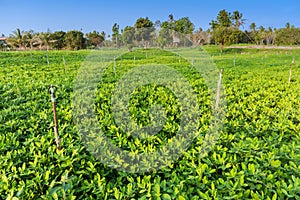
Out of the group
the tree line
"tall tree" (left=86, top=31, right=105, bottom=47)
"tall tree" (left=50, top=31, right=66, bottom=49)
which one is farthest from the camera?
"tall tree" (left=86, top=31, right=105, bottom=47)

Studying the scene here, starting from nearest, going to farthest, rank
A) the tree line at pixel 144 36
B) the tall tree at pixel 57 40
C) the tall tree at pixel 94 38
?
the tree line at pixel 144 36 → the tall tree at pixel 57 40 → the tall tree at pixel 94 38

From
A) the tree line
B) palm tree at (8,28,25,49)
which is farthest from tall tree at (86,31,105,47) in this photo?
palm tree at (8,28,25,49)

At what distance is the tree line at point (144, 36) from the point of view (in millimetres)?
30342

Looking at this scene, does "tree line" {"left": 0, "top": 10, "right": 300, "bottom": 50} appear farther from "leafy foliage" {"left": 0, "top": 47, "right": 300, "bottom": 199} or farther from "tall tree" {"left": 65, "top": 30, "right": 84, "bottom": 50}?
"leafy foliage" {"left": 0, "top": 47, "right": 300, "bottom": 199}

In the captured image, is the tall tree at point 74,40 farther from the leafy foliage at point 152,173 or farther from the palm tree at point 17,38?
the leafy foliage at point 152,173

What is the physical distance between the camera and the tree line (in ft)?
99.5

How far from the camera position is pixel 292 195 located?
6.09 feet

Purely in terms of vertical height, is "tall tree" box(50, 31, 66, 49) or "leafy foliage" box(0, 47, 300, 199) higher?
"tall tree" box(50, 31, 66, 49)

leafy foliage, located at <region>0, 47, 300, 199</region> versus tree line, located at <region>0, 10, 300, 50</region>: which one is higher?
tree line, located at <region>0, 10, 300, 50</region>

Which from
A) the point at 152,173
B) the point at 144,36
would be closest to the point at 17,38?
the point at 144,36

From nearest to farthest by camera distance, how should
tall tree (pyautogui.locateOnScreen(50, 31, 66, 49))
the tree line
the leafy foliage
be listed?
the leafy foliage, the tree line, tall tree (pyautogui.locateOnScreen(50, 31, 66, 49))

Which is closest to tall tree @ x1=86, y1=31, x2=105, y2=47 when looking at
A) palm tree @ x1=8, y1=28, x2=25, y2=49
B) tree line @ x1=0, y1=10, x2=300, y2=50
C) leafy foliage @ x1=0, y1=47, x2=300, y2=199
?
tree line @ x1=0, y1=10, x2=300, y2=50

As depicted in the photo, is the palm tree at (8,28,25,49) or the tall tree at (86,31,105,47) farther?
the tall tree at (86,31,105,47)

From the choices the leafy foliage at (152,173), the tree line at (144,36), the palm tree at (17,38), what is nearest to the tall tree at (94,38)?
the tree line at (144,36)
